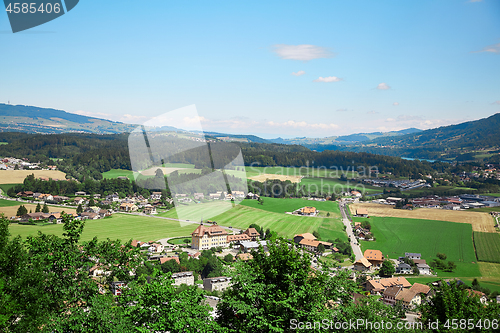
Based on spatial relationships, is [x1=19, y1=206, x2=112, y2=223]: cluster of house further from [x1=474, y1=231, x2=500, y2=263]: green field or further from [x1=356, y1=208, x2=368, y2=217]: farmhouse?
[x1=474, y1=231, x2=500, y2=263]: green field

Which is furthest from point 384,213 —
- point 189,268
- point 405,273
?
point 189,268

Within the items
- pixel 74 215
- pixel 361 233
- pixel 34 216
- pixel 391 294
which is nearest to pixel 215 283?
pixel 391 294

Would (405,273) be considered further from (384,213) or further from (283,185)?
(283,185)

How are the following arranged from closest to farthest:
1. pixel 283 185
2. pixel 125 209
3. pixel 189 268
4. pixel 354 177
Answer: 1. pixel 189 268
2. pixel 125 209
3. pixel 283 185
4. pixel 354 177

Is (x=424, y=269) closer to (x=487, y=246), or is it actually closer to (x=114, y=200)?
(x=487, y=246)

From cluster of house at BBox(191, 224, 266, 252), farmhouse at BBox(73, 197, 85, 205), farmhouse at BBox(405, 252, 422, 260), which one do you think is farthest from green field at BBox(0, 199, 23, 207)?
farmhouse at BBox(405, 252, 422, 260)

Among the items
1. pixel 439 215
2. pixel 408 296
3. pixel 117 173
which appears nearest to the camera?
pixel 408 296
